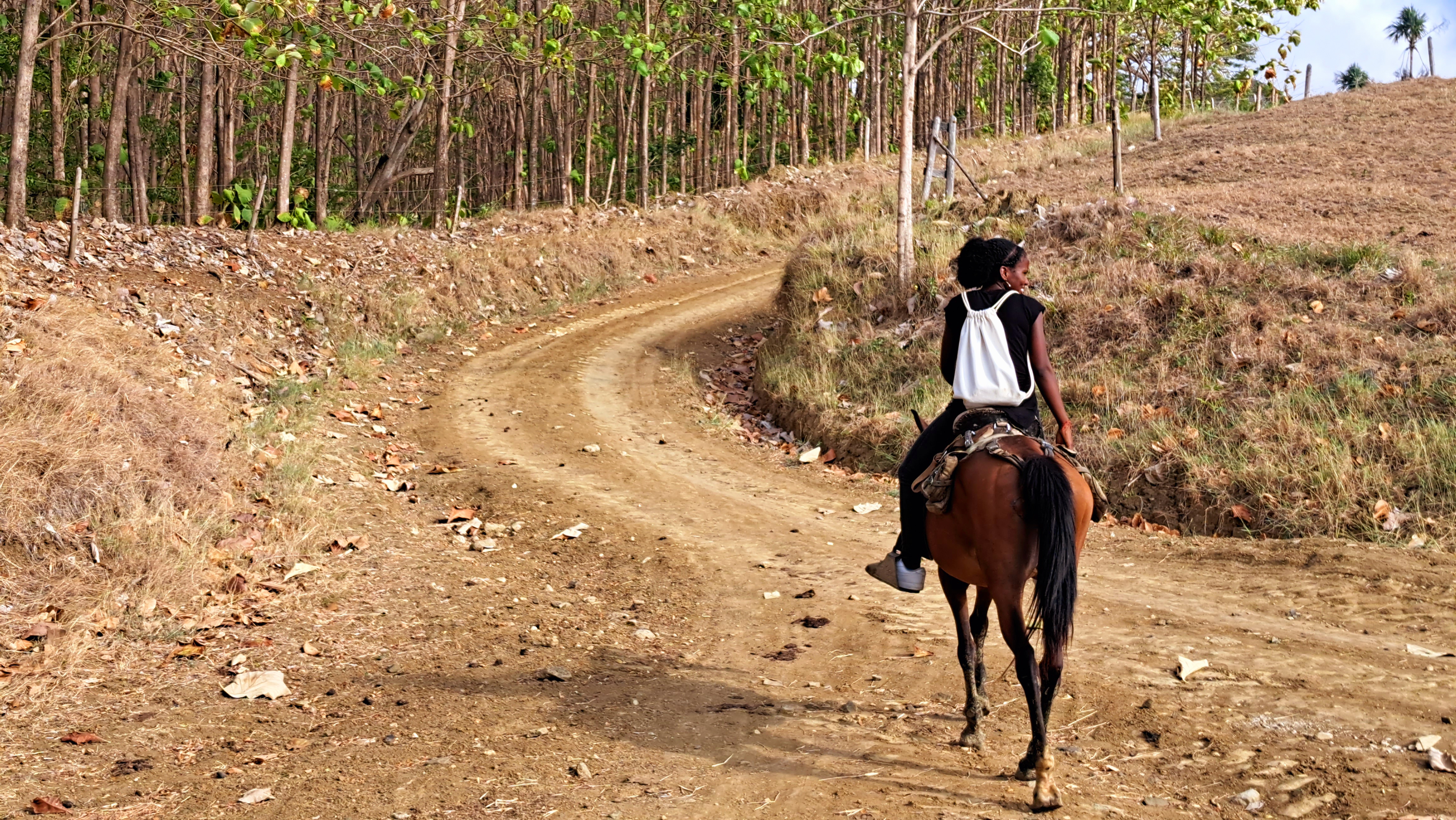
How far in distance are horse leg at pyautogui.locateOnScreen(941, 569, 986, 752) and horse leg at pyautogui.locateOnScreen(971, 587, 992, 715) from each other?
10 mm

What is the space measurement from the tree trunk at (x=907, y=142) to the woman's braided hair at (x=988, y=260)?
9.44 meters

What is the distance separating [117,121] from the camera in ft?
55.6

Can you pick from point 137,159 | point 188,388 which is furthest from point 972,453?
point 137,159

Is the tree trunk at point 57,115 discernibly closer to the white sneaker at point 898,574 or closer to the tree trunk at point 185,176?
the tree trunk at point 185,176

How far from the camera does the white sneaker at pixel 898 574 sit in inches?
244

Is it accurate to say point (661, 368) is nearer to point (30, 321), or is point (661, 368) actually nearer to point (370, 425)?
point (370, 425)

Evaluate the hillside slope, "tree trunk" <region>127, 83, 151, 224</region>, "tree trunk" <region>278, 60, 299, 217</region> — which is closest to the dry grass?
"tree trunk" <region>278, 60, 299, 217</region>

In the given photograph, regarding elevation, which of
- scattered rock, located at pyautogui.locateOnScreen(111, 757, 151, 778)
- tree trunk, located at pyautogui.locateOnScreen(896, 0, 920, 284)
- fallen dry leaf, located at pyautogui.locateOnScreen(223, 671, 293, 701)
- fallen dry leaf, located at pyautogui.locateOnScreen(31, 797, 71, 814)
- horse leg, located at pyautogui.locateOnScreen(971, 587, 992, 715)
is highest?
tree trunk, located at pyautogui.locateOnScreen(896, 0, 920, 284)

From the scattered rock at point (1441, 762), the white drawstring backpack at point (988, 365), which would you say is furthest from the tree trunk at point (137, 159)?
the scattered rock at point (1441, 762)

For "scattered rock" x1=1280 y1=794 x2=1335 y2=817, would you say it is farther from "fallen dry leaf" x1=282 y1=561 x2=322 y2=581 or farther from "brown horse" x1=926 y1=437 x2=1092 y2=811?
"fallen dry leaf" x1=282 y1=561 x2=322 y2=581

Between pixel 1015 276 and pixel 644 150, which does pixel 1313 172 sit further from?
pixel 1015 276

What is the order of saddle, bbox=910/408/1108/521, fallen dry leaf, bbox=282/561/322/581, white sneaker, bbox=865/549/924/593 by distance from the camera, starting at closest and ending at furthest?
saddle, bbox=910/408/1108/521
white sneaker, bbox=865/549/924/593
fallen dry leaf, bbox=282/561/322/581

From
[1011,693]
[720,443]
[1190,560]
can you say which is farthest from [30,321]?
[1190,560]

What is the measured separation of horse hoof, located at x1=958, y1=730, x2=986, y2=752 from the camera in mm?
5750
